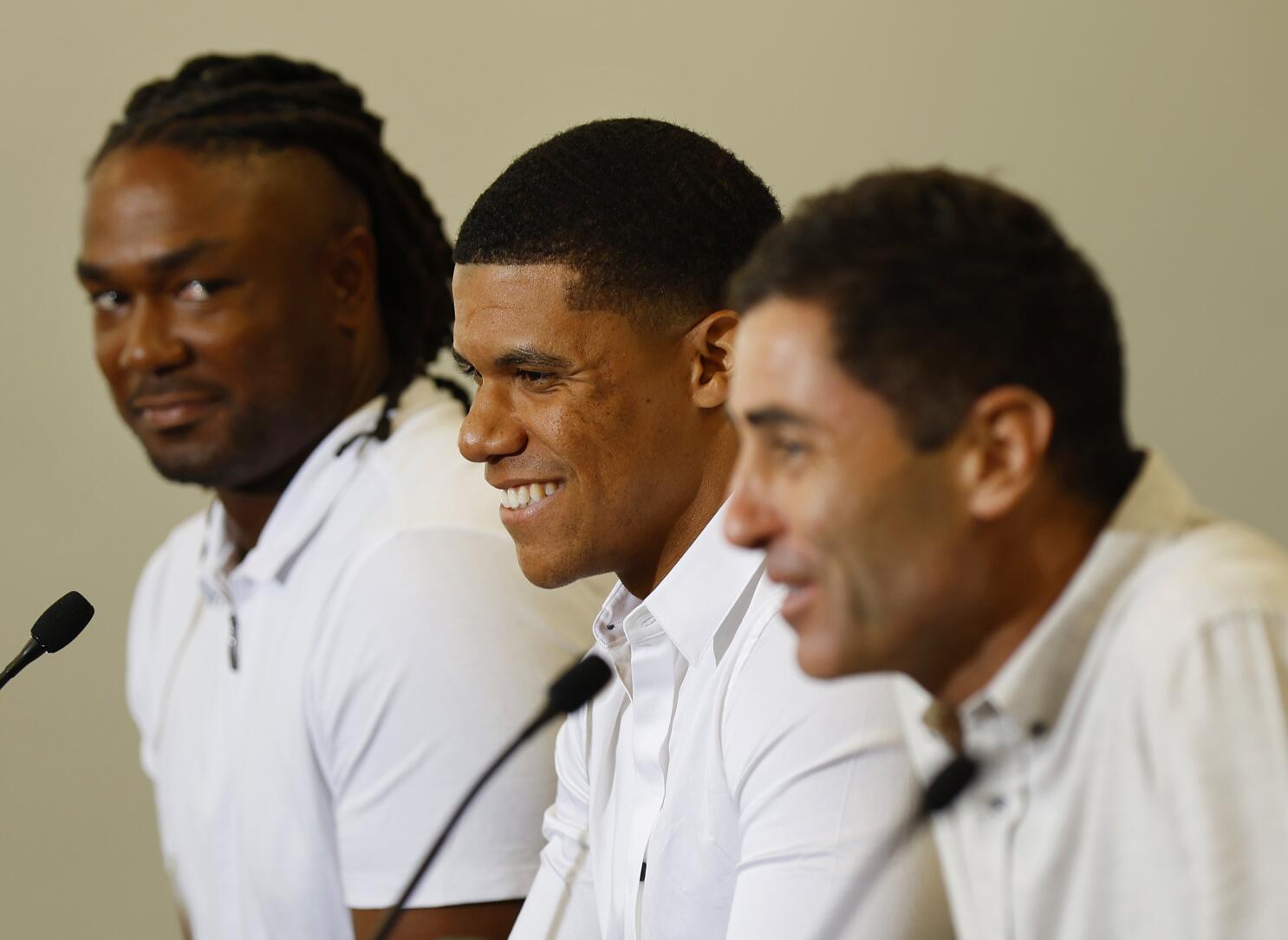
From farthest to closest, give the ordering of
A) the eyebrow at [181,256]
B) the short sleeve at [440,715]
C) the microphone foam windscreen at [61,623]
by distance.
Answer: the eyebrow at [181,256], the short sleeve at [440,715], the microphone foam windscreen at [61,623]

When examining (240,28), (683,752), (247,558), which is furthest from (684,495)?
(240,28)

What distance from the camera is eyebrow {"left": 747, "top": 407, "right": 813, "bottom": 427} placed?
0.84 meters

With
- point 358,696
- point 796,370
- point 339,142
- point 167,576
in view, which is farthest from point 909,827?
point 167,576

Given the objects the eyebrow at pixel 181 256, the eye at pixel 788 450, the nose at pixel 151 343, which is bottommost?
the eye at pixel 788 450

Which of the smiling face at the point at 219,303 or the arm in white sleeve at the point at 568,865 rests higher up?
the smiling face at the point at 219,303

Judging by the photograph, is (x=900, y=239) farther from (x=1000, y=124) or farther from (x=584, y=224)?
(x=1000, y=124)

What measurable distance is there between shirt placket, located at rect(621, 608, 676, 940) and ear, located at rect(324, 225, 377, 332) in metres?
0.84

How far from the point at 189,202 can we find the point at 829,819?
1.25m

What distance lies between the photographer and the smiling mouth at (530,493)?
1.35 meters

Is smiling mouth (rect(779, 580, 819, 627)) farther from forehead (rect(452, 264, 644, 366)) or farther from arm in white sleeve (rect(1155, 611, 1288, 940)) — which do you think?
forehead (rect(452, 264, 644, 366))

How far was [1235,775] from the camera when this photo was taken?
0.77 m

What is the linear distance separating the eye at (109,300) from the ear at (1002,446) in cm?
147

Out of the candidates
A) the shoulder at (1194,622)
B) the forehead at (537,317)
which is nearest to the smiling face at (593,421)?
the forehead at (537,317)

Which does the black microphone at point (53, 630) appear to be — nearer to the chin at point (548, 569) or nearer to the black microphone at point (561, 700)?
the chin at point (548, 569)
